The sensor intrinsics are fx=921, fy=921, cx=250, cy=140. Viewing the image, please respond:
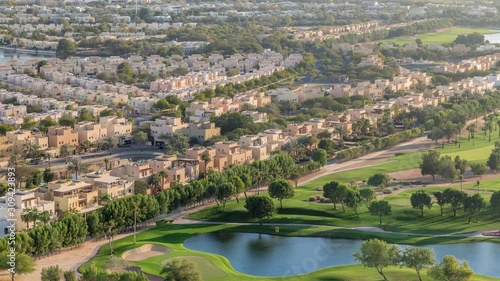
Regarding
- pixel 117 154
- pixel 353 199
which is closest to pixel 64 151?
pixel 117 154

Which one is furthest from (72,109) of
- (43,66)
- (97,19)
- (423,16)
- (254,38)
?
(423,16)

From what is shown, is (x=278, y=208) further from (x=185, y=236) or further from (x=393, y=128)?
(x=393, y=128)

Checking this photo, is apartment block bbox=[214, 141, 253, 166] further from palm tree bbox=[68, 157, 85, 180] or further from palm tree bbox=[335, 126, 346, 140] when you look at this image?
palm tree bbox=[335, 126, 346, 140]

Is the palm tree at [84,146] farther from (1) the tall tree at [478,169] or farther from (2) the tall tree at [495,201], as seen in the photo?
(2) the tall tree at [495,201]

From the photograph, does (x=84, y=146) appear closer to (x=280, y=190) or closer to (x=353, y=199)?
(x=280, y=190)

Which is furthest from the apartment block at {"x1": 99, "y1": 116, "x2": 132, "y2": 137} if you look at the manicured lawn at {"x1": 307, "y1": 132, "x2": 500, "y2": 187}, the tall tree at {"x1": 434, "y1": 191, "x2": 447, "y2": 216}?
the tall tree at {"x1": 434, "y1": 191, "x2": 447, "y2": 216}

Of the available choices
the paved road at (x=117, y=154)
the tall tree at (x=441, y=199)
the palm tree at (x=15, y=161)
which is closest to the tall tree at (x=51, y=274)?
the palm tree at (x=15, y=161)
